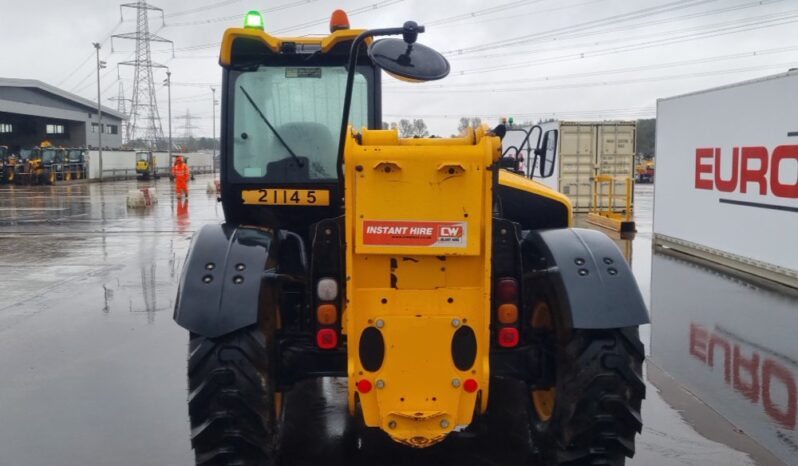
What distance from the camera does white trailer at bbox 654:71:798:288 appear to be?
10438mm

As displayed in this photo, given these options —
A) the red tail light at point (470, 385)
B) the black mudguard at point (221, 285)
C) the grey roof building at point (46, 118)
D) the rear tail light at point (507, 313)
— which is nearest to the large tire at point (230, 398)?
the black mudguard at point (221, 285)

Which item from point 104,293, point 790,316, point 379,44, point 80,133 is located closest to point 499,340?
point 379,44

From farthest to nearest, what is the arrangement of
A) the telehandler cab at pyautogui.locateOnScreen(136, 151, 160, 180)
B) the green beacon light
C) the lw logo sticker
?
the telehandler cab at pyautogui.locateOnScreen(136, 151, 160, 180) < the green beacon light < the lw logo sticker

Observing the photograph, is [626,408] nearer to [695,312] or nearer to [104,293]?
[695,312]

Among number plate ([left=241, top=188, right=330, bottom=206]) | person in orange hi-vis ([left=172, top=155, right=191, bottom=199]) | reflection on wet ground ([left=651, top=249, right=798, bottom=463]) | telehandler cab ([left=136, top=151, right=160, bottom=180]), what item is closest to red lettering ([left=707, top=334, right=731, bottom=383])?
reflection on wet ground ([left=651, top=249, right=798, bottom=463])

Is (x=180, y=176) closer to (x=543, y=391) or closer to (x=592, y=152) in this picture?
(x=592, y=152)

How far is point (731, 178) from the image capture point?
39.4ft

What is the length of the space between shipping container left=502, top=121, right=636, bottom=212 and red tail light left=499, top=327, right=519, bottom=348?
18349 mm

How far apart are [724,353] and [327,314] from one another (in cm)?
497

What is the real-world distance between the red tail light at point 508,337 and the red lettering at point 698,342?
12.8 feet

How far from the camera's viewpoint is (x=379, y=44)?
3309mm

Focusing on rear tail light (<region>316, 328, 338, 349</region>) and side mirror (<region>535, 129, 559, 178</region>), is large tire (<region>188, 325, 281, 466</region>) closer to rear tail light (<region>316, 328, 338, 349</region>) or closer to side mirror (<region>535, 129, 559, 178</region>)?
rear tail light (<region>316, 328, 338, 349</region>)

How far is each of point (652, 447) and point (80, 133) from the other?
221 feet

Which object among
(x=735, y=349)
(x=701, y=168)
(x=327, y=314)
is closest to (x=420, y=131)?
(x=327, y=314)
